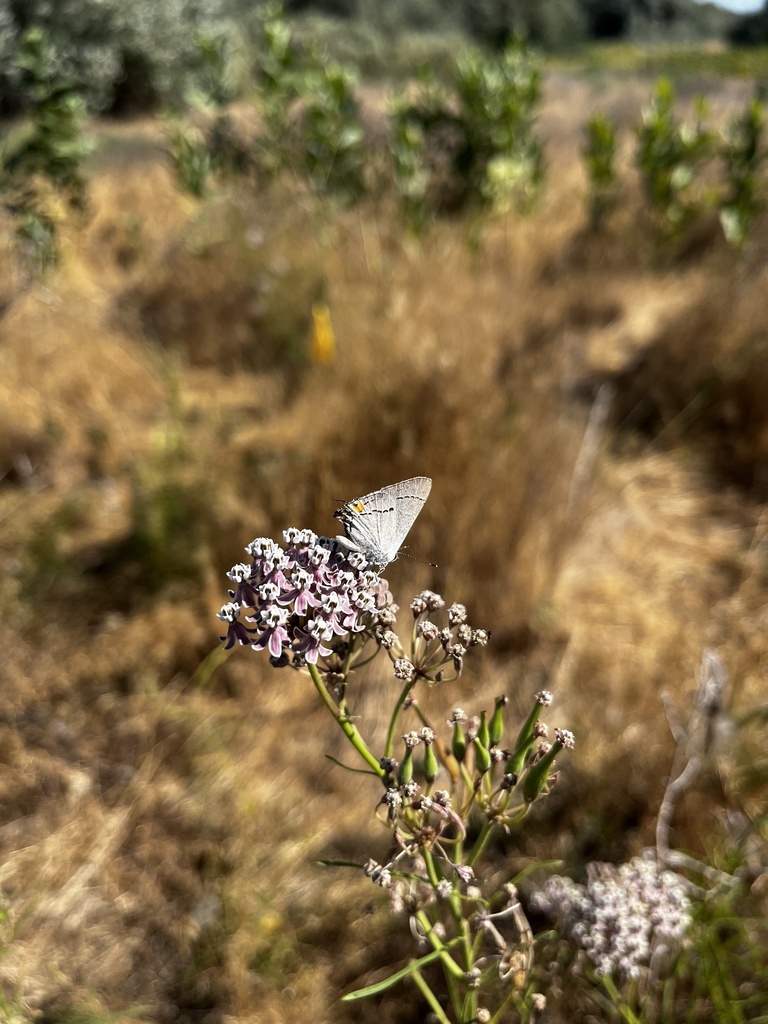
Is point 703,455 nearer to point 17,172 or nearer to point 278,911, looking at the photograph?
point 278,911

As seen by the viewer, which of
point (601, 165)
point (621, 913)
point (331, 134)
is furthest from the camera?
point (331, 134)

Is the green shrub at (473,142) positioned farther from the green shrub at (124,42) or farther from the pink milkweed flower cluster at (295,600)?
the green shrub at (124,42)

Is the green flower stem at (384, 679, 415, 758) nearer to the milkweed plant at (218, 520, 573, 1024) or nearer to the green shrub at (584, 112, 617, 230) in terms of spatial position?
the milkweed plant at (218, 520, 573, 1024)

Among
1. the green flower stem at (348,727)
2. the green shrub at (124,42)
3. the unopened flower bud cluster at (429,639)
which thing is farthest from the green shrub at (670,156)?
the green shrub at (124,42)

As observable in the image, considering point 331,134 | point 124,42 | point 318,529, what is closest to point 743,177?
point 331,134

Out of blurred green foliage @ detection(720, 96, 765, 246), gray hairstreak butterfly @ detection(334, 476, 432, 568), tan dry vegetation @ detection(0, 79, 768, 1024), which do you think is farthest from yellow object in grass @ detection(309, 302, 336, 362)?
blurred green foliage @ detection(720, 96, 765, 246)

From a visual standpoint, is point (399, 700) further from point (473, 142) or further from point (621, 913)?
point (473, 142)
